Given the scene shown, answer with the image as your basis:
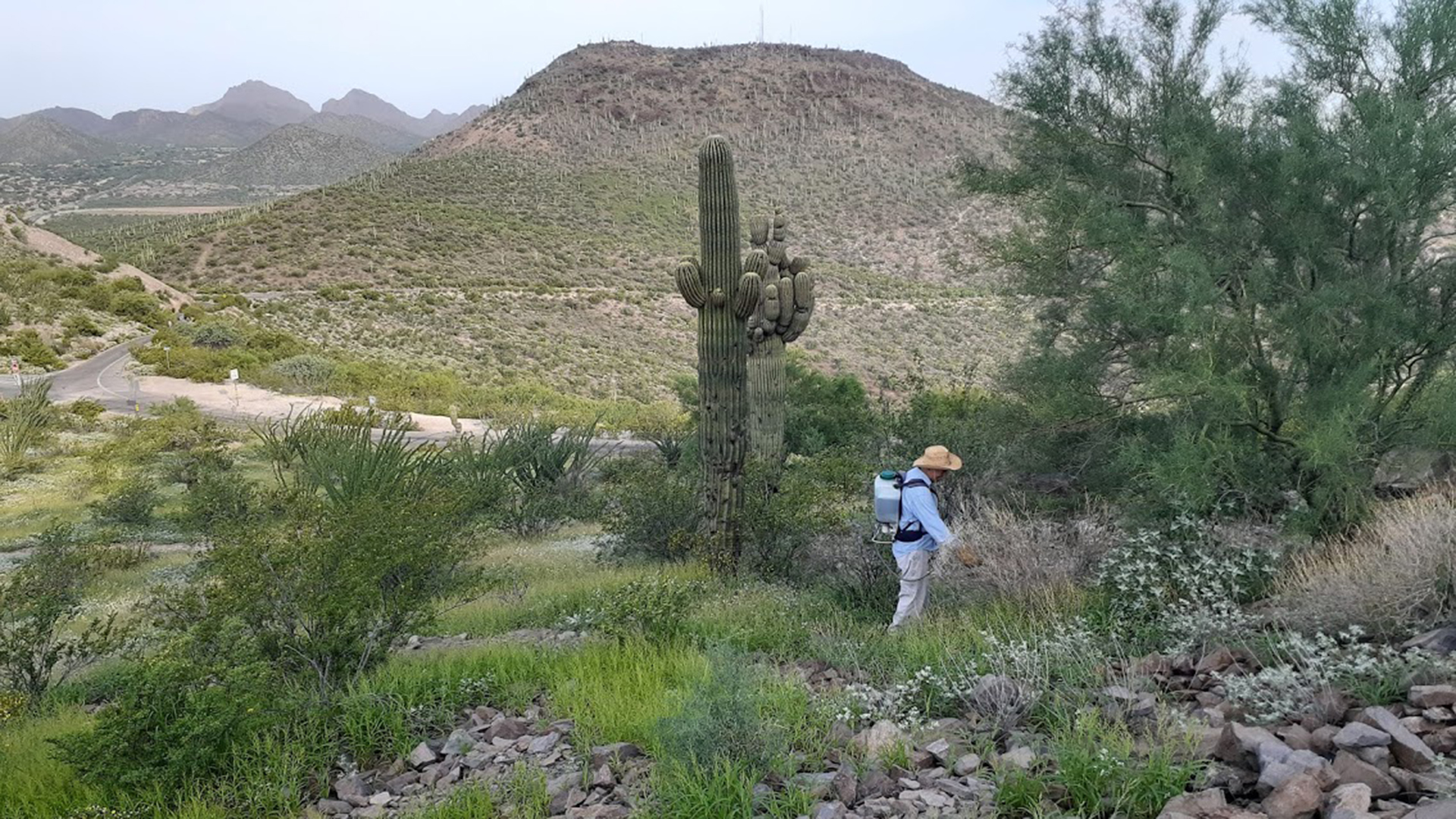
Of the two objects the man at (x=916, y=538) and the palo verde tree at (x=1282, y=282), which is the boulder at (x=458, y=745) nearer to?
the man at (x=916, y=538)

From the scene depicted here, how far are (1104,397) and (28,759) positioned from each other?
936cm

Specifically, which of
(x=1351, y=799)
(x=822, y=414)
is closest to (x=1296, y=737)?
(x=1351, y=799)

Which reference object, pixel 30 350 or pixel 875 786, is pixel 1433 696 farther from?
pixel 30 350

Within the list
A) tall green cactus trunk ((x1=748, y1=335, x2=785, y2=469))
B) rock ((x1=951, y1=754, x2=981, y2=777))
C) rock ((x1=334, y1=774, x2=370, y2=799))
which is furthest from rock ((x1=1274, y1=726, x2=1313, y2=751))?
tall green cactus trunk ((x1=748, y1=335, x2=785, y2=469))

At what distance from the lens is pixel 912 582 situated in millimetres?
6227

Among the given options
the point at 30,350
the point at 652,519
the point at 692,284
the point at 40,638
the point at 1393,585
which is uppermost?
the point at 692,284

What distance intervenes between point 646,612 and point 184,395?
26.2m

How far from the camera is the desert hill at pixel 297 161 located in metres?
110

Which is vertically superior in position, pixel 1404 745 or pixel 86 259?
pixel 86 259

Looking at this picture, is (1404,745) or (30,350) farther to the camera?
(30,350)

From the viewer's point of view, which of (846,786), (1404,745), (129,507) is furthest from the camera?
(129,507)

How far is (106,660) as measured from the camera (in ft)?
22.2

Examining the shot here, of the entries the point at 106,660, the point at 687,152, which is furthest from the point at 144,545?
the point at 687,152

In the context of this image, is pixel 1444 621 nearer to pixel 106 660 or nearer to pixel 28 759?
pixel 28 759
